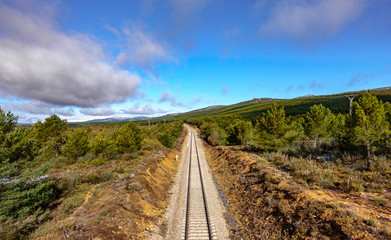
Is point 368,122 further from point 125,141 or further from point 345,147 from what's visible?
point 125,141

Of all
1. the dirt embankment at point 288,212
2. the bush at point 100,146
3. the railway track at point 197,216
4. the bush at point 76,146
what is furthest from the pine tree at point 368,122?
the bush at point 76,146

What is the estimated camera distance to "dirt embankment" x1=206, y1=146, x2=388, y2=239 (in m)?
5.93

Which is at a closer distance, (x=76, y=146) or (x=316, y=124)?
(x=76, y=146)

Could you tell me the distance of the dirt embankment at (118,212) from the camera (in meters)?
6.33

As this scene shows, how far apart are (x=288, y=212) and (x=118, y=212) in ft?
27.9

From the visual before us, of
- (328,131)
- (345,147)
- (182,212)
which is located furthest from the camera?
(328,131)

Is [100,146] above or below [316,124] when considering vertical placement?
below

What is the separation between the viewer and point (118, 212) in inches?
313

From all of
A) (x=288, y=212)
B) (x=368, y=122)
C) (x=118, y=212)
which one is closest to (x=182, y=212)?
(x=118, y=212)

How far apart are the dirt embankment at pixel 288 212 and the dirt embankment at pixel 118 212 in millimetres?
4923

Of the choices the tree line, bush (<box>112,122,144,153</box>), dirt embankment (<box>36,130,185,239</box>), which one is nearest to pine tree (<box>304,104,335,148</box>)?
the tree line

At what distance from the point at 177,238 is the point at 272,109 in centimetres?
1830

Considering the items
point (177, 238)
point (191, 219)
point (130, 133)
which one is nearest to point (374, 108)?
point (191, 219)

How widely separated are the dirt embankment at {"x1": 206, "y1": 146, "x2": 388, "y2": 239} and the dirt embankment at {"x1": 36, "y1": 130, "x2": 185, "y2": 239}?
492 centimetres
